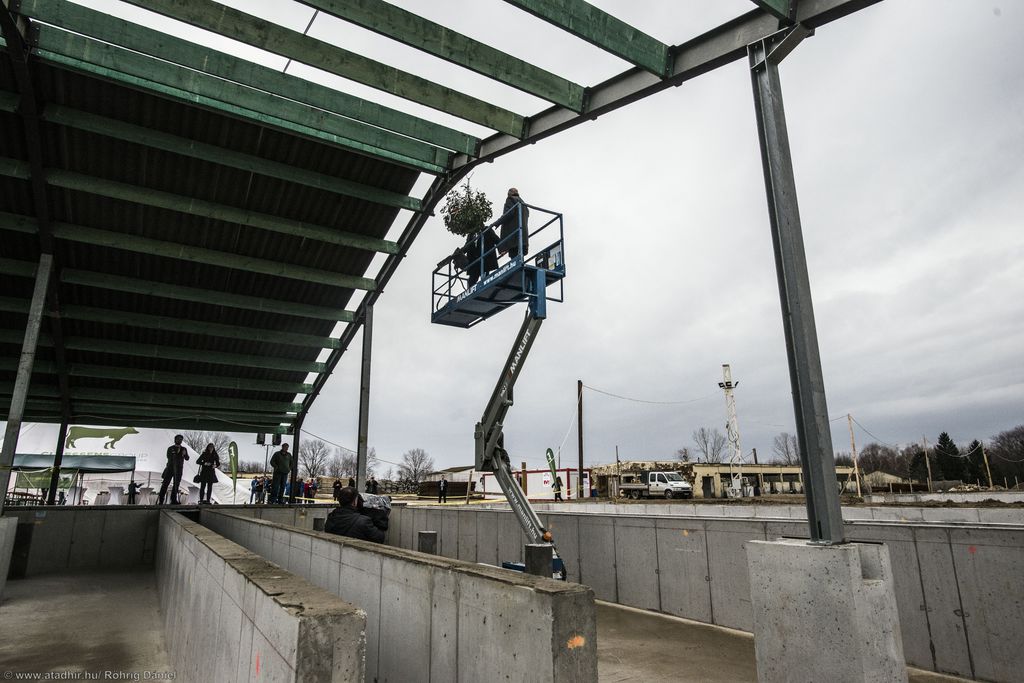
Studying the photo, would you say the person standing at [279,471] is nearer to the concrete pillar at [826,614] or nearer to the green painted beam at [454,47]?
the green painted beam at [454,47]

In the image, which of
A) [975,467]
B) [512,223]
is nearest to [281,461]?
[512,223]

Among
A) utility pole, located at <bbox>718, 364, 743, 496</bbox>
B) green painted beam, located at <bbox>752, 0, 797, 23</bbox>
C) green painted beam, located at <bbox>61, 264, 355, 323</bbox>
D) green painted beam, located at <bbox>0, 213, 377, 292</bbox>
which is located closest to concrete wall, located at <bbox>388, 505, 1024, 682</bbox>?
green painted beam, located at <bbox>752, 0, 797, 23</bbox>

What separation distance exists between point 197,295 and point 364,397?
5722mm

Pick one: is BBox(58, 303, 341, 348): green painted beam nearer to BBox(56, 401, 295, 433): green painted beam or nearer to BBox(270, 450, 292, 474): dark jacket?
BBox(270, 450, 292, 474): dark jacket

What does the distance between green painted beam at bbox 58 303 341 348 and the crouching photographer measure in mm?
10915

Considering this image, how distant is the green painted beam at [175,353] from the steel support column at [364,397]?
8.06 feet

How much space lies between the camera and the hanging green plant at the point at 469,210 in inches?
527

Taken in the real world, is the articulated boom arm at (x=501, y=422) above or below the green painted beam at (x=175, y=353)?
below

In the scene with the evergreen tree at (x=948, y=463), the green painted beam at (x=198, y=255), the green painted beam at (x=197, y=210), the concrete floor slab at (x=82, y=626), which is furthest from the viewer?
the evergreen tree at (x=948, y=463)

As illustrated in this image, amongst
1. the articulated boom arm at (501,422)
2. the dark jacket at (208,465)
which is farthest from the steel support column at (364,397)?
the articulated boom arm at (501,422)

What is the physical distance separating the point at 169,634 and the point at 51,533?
36.4 ft

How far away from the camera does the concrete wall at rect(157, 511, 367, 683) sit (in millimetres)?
2773

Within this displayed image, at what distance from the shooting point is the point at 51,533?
16.2 meters

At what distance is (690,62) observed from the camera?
7.59 m
